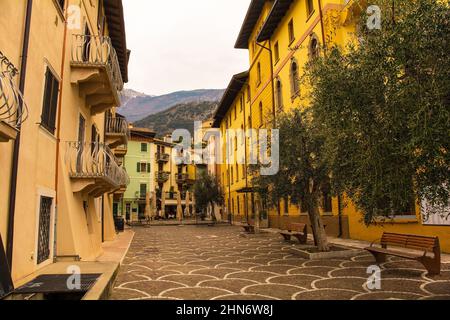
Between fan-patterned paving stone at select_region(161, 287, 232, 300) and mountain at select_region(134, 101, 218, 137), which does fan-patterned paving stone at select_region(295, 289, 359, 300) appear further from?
mountain at select_region(134, 101, 218, 137)

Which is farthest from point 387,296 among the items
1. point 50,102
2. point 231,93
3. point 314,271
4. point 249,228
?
point 231,93

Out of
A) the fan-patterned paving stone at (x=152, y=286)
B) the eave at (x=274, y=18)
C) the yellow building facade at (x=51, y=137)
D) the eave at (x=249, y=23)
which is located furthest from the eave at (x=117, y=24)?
the fan-patterned paving stone at (x=152, y=286)

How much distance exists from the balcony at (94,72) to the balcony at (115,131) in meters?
5.29

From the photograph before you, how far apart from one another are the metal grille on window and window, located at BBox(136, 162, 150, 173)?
50.4 meters

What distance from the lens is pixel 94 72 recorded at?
10648 mm

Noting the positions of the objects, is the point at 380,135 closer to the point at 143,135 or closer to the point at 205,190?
the point at 205,190

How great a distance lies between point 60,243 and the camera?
30.5 ft

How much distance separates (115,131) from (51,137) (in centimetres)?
1025

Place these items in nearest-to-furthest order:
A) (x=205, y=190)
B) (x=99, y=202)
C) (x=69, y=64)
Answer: (x=69, y=64) → (x=99, y=202) → (x=205, y=190)

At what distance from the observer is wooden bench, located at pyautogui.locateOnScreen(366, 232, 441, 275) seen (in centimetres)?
792

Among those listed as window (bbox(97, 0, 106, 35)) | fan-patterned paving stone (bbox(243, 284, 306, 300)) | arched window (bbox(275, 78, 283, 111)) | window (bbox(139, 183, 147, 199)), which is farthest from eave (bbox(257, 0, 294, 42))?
window (bbox(139, 183, 147, 199))

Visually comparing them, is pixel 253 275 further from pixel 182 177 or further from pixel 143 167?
pixel 182 177

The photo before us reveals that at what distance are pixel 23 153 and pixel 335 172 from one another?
19.7 feet

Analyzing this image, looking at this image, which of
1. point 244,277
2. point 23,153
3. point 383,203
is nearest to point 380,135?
point 383,203
